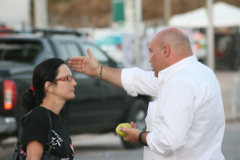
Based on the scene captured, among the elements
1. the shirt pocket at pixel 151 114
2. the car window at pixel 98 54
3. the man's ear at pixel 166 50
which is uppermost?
the man's ear at pixel 166 50

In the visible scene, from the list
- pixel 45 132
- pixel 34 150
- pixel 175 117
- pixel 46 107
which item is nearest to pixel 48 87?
pixel 46 107

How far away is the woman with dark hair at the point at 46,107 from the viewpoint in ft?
9.68

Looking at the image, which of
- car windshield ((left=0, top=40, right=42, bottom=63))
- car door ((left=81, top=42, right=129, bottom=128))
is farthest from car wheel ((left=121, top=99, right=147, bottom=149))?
car windshield ((left=0, top=40, right=42, bottom=63))

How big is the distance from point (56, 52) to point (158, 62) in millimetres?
4701

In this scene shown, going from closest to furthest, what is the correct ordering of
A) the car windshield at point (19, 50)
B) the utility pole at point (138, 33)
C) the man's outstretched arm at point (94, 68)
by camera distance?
the man's outstretched arm at point (94, 68)
the car windshield at point (19, 50)
the utility pole at point (138, 33)

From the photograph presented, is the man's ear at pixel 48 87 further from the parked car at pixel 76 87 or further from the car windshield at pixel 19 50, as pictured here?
the car windshield at pixel 19 50

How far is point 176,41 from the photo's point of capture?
3.05 meters

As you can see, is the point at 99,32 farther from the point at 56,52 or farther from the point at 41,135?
the point at 41,135

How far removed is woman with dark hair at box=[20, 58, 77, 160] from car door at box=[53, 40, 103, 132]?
391 centimetres

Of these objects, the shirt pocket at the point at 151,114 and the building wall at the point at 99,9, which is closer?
the shirt pocket at the point at 151,114

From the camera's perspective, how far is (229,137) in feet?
33.3

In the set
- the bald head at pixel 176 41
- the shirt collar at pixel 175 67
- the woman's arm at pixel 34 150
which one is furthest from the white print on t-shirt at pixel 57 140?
the bald head at pixel 176 41

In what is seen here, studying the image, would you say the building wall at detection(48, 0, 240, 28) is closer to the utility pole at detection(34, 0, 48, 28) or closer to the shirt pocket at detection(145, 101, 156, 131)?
the utility pole at detection(34, 0, 48, 28)

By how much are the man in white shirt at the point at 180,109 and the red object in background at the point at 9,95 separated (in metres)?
3.82
